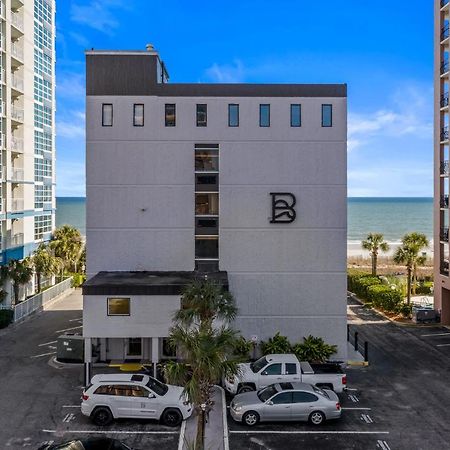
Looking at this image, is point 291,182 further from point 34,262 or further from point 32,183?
point 32,183

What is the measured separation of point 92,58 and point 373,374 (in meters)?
21.6

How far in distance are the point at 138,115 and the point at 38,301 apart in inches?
768

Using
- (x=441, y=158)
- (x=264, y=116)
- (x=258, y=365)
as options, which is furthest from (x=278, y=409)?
(x=441, y=158)

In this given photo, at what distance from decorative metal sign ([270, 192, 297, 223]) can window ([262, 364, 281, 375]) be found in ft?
26.6

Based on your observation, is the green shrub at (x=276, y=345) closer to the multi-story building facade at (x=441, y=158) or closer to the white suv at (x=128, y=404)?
the white suv at (x=128, y=404)

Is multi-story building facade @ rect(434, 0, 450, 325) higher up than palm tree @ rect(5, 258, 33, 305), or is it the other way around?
multi-story building facade @ rect(434, 0, 450, 325)

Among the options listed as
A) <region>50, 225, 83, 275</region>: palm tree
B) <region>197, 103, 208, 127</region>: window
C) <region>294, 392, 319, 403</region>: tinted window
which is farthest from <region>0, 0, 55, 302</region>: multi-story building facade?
<region>294, 392, 319, 403</region>: tinted window

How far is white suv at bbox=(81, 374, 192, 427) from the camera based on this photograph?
56.5ft

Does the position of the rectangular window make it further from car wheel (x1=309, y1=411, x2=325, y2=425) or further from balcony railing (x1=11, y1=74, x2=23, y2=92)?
balcony railing (x1=11, y1=74, x2=23, y2=92)

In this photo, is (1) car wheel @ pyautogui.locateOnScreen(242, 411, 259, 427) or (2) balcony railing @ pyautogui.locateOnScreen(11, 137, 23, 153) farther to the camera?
(2) balcony railing @ pyautogui.locateOnScreen(11, 137, 23, 153)

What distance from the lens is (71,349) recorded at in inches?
961

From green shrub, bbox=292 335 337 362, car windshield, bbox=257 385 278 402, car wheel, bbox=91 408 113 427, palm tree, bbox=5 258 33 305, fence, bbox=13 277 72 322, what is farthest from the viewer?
palm tree, bbox=5 258 33 305

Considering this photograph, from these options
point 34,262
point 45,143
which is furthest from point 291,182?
point 45,143

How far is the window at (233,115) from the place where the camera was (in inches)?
998
